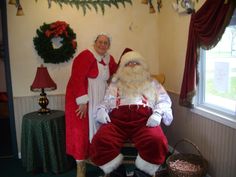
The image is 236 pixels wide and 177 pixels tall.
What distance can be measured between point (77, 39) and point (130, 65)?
858 millimetres

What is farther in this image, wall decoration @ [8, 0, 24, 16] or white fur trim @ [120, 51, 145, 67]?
wall decoration @ [8, 0, 24, 16]

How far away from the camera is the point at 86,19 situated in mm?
3135

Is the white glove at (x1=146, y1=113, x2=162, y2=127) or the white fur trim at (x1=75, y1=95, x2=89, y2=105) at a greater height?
the white fur trim at (x1=75, y1=95, x2=89, y2=105)

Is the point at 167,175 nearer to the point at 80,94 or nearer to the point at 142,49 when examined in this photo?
the point at 80,94

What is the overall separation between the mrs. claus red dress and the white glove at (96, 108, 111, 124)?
0.14 metres

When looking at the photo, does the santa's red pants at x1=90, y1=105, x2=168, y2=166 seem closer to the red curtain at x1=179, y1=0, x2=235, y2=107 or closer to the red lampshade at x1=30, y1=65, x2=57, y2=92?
the red curtain at x1=179, y1=0, x2=235, y2=107

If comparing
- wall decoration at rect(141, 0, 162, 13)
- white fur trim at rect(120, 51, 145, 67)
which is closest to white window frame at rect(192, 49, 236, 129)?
white fur trim at rect(120, 51, 145, 67)

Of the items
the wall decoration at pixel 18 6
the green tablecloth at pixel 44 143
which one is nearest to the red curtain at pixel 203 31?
the green tablecloth at pixel 44 143

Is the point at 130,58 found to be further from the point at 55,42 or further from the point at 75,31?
the point at 55,42

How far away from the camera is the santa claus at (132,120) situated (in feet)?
7.16

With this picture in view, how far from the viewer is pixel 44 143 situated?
2.71 m

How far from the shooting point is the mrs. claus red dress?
255 cm

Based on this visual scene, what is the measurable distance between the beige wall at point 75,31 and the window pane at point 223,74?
1.05m

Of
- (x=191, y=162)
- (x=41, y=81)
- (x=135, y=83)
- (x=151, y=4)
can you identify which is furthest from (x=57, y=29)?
(x=191, y=162)
